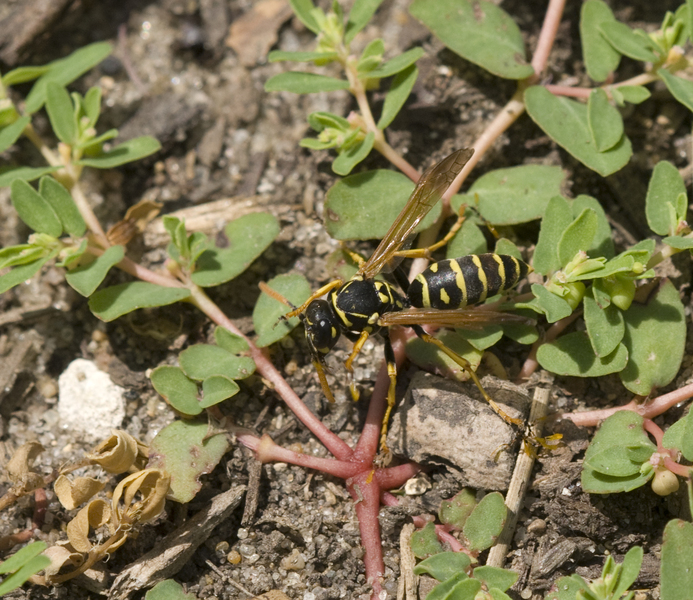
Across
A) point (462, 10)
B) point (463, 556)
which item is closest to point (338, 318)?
point (463, 556)

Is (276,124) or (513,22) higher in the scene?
A: (513,22)

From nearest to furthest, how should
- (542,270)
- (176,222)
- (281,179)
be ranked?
1. (542,270)
2. (176,222)
3. (281,179)

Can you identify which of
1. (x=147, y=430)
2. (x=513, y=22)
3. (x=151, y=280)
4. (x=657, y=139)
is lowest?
(x=147, y=430)

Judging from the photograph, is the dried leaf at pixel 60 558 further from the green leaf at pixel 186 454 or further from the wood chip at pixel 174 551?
the green leaf at pixel 186 454

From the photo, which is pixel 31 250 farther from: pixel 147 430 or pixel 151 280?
pixel 147 430

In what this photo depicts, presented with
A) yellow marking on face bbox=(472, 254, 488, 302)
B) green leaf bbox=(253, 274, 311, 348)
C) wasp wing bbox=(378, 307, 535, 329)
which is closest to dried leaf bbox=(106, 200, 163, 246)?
green leaf bbox=(253, 274, 311, 348)

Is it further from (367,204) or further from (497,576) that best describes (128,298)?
(497,576)
